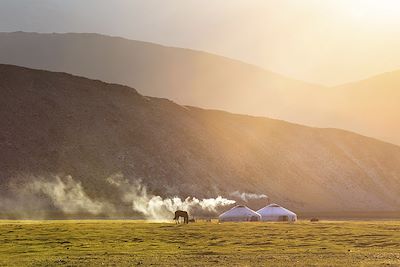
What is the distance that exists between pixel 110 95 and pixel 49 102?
2160 cm

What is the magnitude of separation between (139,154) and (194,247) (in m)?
117

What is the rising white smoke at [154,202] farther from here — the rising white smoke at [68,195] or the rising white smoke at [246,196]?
the rising white smoke at [68,195]

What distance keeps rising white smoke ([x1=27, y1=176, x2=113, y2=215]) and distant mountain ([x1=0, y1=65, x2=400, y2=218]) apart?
164 cm

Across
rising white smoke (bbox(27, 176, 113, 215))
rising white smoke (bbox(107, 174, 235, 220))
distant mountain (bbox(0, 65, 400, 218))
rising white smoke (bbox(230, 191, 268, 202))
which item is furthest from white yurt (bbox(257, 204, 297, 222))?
rising white smoke (bbox(230, 191, 268, 202))

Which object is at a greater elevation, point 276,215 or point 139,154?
point 139,154

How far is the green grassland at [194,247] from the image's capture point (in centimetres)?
4053

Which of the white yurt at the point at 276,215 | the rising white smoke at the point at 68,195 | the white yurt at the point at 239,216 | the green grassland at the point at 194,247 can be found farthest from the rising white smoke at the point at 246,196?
the green grassland at the point at 194,247

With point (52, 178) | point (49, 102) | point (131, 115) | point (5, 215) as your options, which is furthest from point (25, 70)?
point (5, 215)

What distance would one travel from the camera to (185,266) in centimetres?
3734

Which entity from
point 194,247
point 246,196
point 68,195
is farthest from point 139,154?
point 194,247

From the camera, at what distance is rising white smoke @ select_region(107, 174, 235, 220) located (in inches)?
5659

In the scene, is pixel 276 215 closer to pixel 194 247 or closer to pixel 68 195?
pixel 68 195

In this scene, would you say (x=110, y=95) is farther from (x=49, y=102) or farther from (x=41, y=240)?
(x=41, y=240)

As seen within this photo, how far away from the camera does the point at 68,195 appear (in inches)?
5910
